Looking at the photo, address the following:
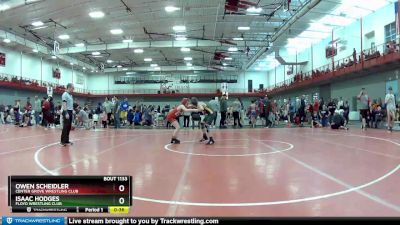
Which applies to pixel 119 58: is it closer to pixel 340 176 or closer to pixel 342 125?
pixel 342 125

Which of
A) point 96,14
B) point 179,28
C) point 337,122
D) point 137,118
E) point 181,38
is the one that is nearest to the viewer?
point 337,122

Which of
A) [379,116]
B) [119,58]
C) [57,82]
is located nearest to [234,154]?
[379,116]

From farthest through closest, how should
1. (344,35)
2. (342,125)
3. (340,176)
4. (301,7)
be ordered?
(344,35), (301,7), (342,125), (340,176)

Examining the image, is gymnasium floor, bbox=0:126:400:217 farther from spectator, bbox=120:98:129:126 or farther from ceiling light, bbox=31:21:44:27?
ceiling light, bbox=31:21:44:27

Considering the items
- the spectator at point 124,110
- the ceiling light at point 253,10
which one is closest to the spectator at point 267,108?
the ceiling light at point 253,10

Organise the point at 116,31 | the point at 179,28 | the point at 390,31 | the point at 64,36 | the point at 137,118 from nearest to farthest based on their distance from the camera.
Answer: the point at 137,118, the point at 390,31, the point at 179,28, the point at 116,31, the point at 64,36

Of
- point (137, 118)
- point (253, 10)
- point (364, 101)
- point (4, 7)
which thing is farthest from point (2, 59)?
point (364, 101)

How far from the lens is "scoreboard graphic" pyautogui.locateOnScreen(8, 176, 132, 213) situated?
211cm

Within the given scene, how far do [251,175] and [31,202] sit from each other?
338 cm

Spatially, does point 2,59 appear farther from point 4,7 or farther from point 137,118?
point 137,118

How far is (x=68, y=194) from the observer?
2.13m

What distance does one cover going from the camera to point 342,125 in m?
17.7

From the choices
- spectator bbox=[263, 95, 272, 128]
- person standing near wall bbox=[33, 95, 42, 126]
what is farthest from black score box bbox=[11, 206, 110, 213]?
person standing near wall bbox=[33, 95, 42, 126]

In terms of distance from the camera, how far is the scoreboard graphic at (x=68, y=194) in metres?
2.11
